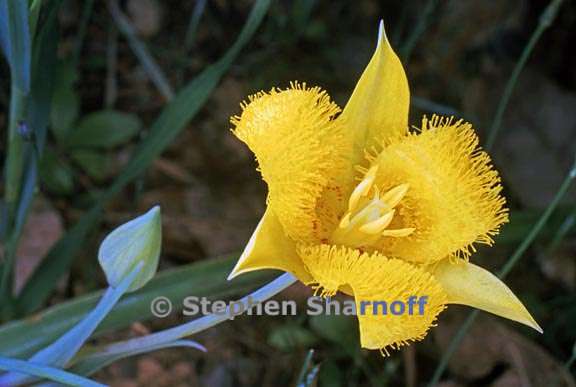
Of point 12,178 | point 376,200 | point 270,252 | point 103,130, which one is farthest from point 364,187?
point 103,130


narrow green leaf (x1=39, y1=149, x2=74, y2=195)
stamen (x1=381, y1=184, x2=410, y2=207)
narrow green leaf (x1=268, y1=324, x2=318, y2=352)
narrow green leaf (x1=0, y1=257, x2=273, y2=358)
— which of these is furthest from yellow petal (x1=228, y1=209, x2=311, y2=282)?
narrow green leaf (x1=39, y1=149, x2=74, y2=195)

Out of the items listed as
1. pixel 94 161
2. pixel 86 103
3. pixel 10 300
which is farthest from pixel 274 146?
pixel 86 103

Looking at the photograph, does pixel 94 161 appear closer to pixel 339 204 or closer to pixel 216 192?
pixel 216 192

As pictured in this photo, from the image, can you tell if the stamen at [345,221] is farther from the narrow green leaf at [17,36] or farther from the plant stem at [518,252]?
the narrow green leaf at [17,36]

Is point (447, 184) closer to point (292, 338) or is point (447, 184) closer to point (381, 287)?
point (381, 287)

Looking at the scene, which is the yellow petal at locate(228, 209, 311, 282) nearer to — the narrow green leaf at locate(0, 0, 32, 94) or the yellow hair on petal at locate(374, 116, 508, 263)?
the yellow hair on petal at locate(374, 116, 508, 263)

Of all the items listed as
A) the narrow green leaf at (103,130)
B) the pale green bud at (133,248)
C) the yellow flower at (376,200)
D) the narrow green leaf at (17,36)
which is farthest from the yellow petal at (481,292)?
the narrow green leaf at (103,130)
